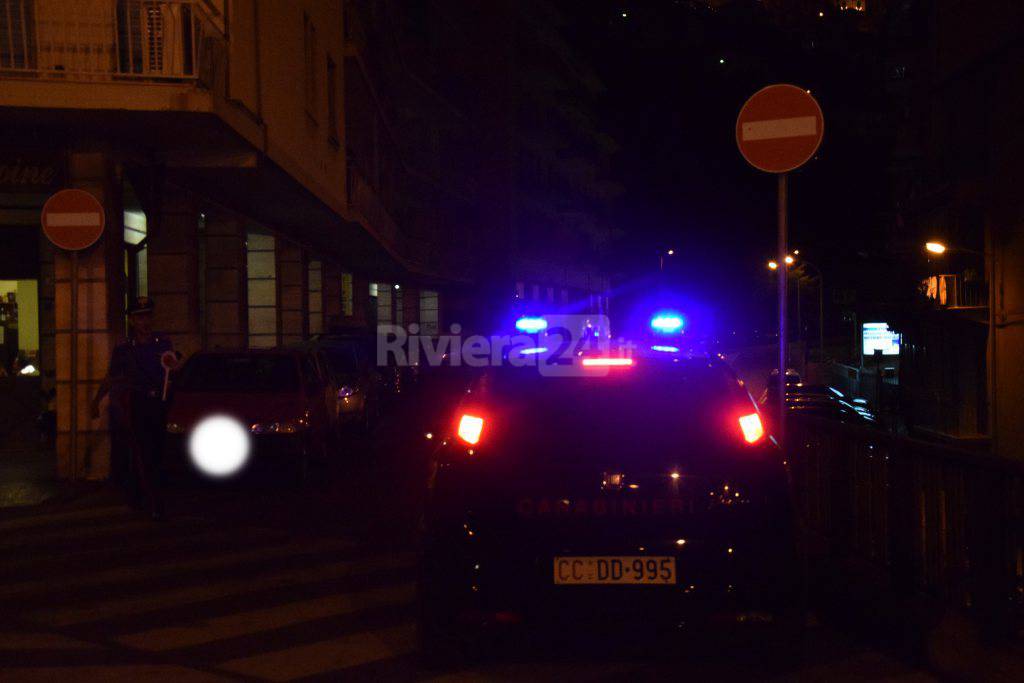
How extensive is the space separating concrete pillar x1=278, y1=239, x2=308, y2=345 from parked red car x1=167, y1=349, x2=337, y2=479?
1338cm

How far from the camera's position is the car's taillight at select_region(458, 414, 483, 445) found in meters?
5.47

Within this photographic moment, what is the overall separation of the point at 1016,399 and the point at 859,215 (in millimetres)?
45137

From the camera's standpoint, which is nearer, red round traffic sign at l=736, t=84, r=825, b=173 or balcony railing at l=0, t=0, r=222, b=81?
red round traffic sign at l=736, t=84, r=825, b=173

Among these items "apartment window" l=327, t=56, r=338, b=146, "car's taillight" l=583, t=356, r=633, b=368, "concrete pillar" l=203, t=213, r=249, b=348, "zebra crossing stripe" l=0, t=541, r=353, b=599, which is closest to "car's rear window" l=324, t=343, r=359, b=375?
"concrete pillar" l=203, t=213, r=249, b=348

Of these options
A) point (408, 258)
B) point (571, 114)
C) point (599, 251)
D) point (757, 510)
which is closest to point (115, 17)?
point (757, 510)

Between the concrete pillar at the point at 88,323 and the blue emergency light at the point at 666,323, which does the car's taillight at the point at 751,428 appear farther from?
the blue emergency light at the point at 666,323

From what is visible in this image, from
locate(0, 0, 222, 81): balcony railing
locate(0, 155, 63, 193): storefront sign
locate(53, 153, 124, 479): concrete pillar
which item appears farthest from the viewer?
locate(0, 155, 63, 193): storefront sign

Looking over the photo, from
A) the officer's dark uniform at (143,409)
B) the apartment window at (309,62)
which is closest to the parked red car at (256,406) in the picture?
the officer's dark uniform at (143,409)

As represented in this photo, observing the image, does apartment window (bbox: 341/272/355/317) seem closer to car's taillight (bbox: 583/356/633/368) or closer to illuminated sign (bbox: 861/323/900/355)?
illuminated sign (bbox: 861/323/900/355)

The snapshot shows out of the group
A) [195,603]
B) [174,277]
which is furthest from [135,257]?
[195,603]

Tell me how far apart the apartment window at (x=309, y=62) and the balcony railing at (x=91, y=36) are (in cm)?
707

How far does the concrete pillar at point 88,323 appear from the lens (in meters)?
13.9

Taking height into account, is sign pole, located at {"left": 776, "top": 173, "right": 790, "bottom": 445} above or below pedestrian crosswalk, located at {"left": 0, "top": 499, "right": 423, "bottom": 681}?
above

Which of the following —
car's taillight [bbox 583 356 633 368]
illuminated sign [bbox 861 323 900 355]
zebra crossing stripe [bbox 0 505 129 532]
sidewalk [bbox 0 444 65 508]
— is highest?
illuminated sign [bbox 861 323 900 355]
